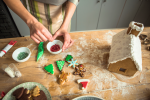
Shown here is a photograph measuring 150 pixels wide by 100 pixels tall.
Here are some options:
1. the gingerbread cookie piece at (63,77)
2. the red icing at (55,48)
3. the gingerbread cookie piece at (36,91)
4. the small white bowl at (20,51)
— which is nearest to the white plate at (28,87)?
the gingerbread cookie piece at (36,91)

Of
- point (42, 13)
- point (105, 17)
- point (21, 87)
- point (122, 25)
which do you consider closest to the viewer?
point (21, 87)

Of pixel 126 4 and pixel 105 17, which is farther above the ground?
pixel 126 4

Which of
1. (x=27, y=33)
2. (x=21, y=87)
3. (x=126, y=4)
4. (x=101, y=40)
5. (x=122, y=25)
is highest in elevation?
(x=126, y=4)

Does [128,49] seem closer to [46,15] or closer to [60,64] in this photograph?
[60,64]

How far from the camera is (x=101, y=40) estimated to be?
3.86ft

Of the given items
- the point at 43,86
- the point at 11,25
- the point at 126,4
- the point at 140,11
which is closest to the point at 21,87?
the point at 43,86

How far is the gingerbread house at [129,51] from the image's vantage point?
27.7 inches

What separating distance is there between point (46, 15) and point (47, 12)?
0.05m

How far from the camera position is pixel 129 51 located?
2.32 ft

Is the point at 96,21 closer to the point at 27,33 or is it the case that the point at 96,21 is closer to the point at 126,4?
the point at 126,4

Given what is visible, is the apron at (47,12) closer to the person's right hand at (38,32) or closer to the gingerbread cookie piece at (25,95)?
the person's right hand at (38,32)

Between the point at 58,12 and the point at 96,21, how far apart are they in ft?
4.89

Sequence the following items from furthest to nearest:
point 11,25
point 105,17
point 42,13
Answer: point 105,17 < point 11,25 < point 42,13

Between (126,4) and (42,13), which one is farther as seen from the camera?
(126,4)
